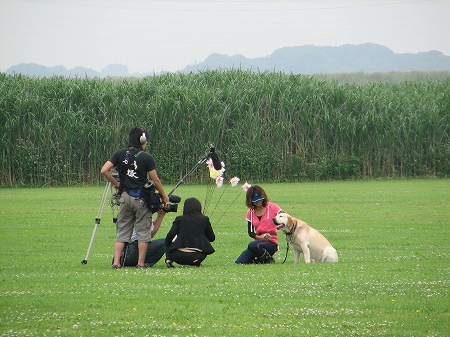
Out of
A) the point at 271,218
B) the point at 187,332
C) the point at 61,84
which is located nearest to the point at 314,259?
the point at 271,218

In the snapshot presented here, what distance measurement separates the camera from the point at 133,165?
1228 centimetres

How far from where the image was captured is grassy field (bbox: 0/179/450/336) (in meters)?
8.35

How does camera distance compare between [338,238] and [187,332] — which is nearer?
[187,332]

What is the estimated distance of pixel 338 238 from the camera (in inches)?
659

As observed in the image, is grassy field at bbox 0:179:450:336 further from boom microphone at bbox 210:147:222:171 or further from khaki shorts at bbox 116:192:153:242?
boom microphone at bbox 210:147:222:171

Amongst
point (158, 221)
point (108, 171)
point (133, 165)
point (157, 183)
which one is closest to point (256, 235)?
point (158, 221)

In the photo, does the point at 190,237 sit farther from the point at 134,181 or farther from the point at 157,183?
the point at 134,181

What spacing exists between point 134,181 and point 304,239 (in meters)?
2.74

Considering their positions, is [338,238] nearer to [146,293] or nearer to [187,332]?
[146,293]

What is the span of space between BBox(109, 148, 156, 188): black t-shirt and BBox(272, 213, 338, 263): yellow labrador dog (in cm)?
211

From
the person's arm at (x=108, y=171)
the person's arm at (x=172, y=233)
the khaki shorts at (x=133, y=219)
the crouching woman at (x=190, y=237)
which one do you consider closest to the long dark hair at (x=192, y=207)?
the crouching woman at (x=190, y=237)

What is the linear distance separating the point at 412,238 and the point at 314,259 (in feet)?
12.6

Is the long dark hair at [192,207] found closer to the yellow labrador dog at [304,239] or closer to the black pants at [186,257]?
the black pants at [186,257]

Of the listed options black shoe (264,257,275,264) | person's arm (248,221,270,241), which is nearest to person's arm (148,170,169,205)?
person's arm (248,221,270,241)
